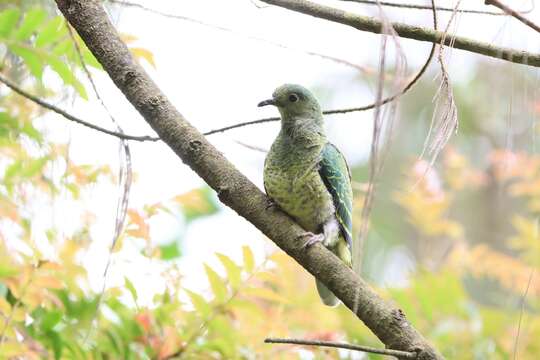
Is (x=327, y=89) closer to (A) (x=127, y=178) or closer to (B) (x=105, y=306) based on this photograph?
(B) (x=105, y=306)

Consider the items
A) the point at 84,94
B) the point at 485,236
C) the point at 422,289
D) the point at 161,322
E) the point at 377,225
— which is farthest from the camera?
the point at 377,225

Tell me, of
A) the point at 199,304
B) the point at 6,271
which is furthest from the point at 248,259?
the point at 6,271

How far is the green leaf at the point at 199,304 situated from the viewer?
8.55ft

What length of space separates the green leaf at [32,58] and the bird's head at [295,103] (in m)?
1.31

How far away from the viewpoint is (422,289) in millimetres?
3691

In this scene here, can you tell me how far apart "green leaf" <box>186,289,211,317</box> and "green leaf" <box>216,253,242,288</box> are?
0.46 ft

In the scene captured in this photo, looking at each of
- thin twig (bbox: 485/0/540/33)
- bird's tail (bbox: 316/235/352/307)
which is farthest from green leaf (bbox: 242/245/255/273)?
thin twig (bbox: 485/0/540/33)

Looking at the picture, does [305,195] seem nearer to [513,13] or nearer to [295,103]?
[295,103]

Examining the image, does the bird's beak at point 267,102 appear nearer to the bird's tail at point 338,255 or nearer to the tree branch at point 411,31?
the bird's tail at point 338,255

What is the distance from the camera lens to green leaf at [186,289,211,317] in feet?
8.55

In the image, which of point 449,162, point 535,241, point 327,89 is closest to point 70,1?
point 535,241

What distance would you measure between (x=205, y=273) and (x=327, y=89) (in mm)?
5890

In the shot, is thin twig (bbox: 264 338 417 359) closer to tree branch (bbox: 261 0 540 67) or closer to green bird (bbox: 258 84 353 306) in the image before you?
tree branch (bbox: 261 0 540 67)

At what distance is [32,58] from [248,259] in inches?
41.4
